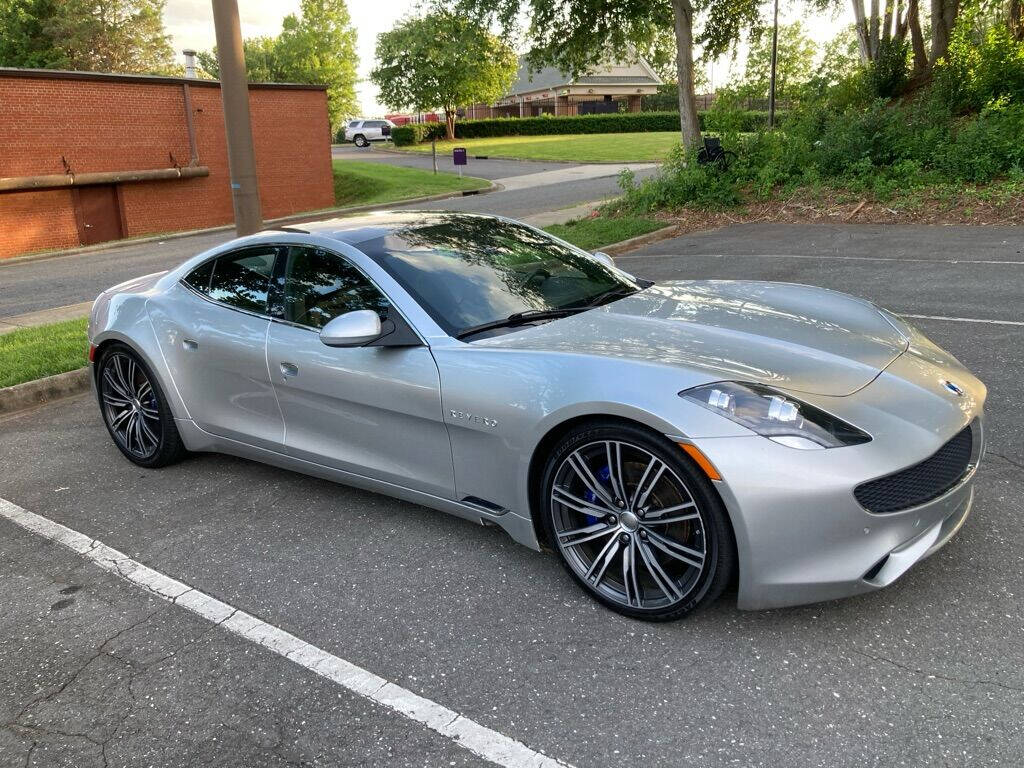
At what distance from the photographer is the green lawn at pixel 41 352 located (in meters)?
6.53

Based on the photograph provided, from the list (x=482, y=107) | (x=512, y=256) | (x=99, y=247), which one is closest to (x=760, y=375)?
→ (x=512, y=256)

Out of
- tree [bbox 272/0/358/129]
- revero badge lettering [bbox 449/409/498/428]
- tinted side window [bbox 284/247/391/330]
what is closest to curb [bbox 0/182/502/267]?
tinted side window [bbox 284/247/391/330]

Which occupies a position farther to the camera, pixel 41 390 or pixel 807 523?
pixel 41 390

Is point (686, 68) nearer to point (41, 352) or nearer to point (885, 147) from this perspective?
point (885, 147)

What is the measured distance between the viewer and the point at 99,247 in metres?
21.2

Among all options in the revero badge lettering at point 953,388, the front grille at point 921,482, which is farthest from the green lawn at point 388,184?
the front grille at point 921,482

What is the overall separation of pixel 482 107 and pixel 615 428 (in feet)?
267

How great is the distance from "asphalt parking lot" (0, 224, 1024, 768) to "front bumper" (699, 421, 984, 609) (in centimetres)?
28

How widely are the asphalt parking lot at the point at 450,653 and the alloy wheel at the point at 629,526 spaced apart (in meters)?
0.15

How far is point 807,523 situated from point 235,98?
698cm

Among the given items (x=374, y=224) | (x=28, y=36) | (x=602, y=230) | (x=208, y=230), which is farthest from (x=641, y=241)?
(x=28, y=36)

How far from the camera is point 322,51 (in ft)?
210

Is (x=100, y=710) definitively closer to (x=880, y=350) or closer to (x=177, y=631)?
(x=177, y=631)

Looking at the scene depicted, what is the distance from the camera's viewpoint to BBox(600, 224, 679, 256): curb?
12477 mm
